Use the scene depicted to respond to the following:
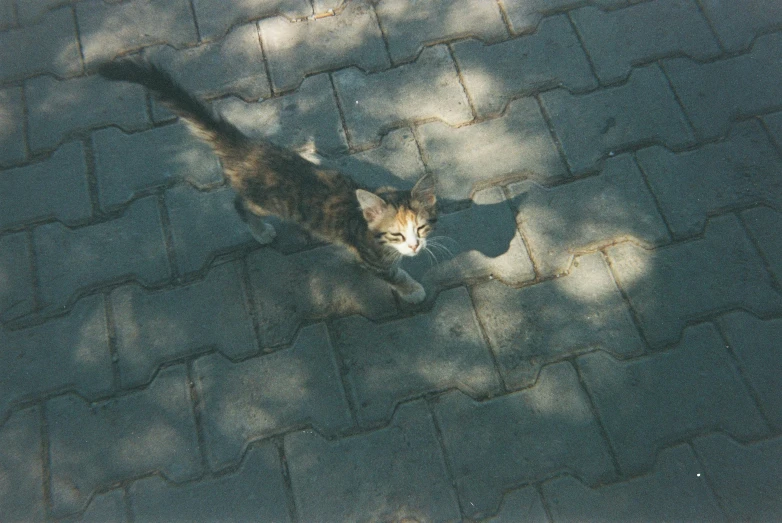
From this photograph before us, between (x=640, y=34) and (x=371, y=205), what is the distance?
236 cm

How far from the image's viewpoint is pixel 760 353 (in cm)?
279

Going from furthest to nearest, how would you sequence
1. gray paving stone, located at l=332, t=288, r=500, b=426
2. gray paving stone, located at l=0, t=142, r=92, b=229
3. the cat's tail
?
gray paving stone, located at l=0, t=142, r=92, b=229 < gray paving stone, located at l=332, t=288, r=500, b=426 < the cat's tail

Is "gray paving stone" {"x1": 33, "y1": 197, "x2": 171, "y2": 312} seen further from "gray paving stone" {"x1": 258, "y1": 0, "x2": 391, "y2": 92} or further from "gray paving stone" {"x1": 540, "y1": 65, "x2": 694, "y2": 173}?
"gray paving stone" {"x1": 540, "y1": 65, "x2": 694, "y2": 173}

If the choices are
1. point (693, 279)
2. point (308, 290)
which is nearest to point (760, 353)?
point (693, 279)

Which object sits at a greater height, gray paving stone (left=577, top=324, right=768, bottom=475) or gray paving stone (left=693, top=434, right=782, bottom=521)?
gray paving stone (left=577, top=324, right=768, bottom=475)

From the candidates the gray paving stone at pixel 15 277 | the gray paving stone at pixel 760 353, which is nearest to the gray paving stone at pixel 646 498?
the gray paving stone at pixel 760 353

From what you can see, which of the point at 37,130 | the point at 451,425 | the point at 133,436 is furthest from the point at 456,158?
the point at 37,130

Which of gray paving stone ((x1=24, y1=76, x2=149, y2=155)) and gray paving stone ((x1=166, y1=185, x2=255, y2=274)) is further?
gray paving stone ((x1=24, y1=76, x2=149, y2=155))

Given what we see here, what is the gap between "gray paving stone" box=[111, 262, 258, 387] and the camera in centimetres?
288

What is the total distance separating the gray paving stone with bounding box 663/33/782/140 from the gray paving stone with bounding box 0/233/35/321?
403 cm

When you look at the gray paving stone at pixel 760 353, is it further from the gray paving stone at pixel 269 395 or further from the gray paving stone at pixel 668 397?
the gray paving stone at pixel 269 395

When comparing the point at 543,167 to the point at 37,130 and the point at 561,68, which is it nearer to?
the point at 561,68

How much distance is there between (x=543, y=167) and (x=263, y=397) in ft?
6.80

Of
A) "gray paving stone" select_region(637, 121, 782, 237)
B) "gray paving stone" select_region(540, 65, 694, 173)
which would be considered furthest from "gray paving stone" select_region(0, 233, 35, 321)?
"gray paving stone" select_region(637, 121, 782, 237)
